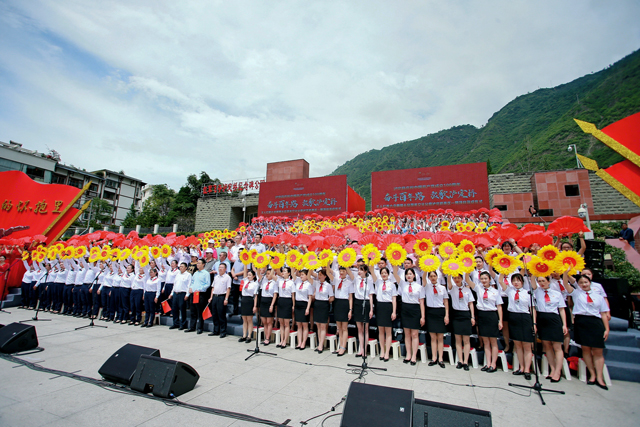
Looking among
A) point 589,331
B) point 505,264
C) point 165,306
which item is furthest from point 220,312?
point 589,331

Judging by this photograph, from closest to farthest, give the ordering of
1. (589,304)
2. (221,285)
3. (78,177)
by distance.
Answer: (589,304), (221,285), (78,177)

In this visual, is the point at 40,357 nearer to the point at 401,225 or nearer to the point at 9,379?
the point at 9,379

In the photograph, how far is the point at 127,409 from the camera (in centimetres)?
332

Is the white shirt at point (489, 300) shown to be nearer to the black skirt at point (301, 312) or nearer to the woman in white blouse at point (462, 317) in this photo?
the woman in white blouse at point (462, 317)

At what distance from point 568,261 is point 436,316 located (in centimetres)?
201

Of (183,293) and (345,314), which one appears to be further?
(183,293)

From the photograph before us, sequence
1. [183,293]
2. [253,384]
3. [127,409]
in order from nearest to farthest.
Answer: [127,409], [253,384], [183,293]

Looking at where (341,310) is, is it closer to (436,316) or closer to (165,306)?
(436,316)

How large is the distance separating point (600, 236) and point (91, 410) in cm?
1617

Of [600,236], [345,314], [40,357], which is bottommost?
[40,357]

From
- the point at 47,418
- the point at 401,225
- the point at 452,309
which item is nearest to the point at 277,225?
the point at 401,225

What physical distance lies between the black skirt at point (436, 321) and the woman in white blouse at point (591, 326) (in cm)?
181

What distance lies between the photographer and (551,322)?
439 cm

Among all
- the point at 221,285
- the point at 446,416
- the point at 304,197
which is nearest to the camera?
the point at 446,416
